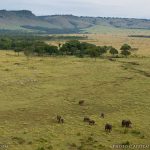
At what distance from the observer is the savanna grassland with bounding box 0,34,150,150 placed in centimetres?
3291

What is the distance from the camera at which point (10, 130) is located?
35.4 metres

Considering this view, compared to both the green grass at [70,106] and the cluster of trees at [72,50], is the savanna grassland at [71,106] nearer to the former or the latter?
the green grass at [70,106]

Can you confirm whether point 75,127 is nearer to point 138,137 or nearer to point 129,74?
point 138,137

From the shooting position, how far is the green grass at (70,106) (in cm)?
3294

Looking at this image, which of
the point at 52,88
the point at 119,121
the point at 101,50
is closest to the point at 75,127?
the point at 119,121

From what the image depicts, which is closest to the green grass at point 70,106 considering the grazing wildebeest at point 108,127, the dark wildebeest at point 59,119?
the grazing wildebeest at point 108,127

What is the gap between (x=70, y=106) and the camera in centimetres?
4728

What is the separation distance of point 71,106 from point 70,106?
13cm

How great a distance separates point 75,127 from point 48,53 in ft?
295

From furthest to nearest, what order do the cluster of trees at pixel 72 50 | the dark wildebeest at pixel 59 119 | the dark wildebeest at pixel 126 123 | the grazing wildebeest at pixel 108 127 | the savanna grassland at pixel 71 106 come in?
the cluster of trees at pixel 72 50, the dark wildebeest at pixel 59 119, the dark wildebeest at pixel 126 123, the grazing wildebeest at pixel 108 127, the savanna grassland at pixel 71 106

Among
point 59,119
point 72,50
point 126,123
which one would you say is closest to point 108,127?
point 126,123

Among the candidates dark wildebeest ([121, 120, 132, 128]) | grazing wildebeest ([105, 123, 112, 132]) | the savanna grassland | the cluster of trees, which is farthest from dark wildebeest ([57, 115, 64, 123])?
the cluster of trees

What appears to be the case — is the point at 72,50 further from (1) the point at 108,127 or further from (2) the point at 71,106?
(1) the point at 108,127

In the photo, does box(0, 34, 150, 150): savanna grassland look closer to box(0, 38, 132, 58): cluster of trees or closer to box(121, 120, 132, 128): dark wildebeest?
box(121, 120, 132, 128): dark wildebeest
